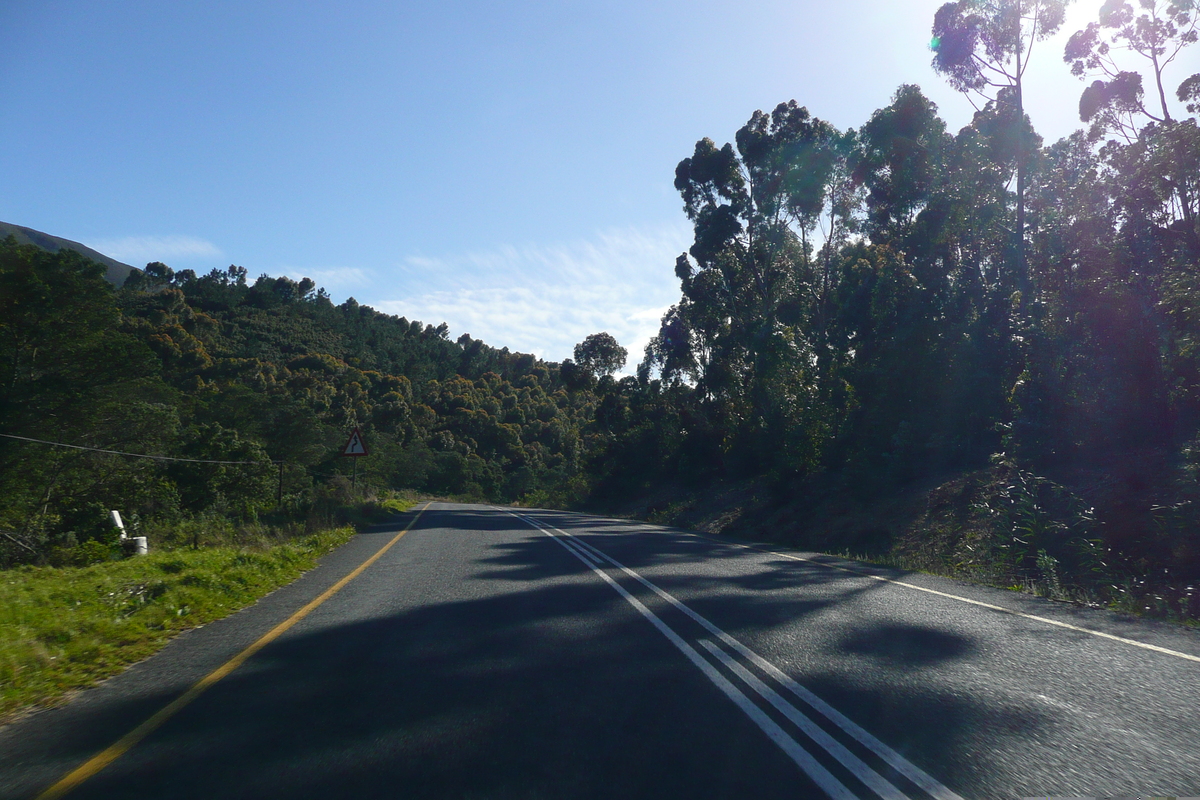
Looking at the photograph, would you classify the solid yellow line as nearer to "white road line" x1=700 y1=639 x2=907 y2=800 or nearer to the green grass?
the green grass

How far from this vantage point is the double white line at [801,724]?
3.55m

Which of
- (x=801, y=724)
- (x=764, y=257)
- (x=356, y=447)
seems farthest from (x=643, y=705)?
(x=764, y=257)

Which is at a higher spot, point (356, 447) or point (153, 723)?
point (356, 447)

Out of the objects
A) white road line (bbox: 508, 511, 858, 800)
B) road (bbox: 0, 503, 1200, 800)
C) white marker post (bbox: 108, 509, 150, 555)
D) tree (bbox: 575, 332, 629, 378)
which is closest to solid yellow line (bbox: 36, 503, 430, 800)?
road (bbox: 0, 503, 1200, 800)

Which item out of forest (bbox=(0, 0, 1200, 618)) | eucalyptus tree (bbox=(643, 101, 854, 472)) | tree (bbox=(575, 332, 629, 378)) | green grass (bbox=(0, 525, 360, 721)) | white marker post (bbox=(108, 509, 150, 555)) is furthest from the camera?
tree (bbox=(575, 332, 629, 378))

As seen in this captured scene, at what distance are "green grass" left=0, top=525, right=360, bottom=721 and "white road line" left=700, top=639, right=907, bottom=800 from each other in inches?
188

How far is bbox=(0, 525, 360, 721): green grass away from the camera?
5.59m

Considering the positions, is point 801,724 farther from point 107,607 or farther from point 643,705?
point 107,607

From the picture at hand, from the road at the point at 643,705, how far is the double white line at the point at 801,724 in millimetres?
20

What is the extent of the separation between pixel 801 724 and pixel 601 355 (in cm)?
5494

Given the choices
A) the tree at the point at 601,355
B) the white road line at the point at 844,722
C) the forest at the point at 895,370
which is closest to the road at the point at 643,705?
the white road line at the point at 844,722

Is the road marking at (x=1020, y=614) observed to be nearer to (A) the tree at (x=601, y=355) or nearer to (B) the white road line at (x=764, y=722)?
(B) the white road line at (x=764, y=722)

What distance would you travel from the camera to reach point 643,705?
4.77 metres

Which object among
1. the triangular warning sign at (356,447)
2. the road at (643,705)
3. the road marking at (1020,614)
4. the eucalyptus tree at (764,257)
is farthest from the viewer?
the eucalyptus tree at (764,257)
